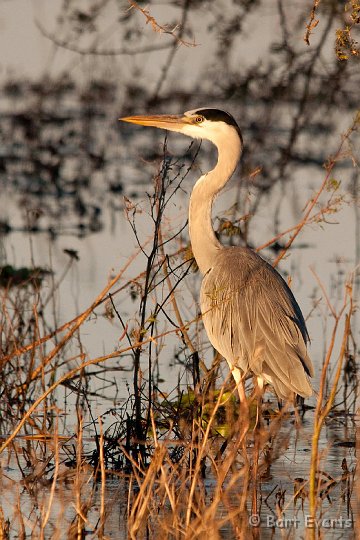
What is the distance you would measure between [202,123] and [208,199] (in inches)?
18.3

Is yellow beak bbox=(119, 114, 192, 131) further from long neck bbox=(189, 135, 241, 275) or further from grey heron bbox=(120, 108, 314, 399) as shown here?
long neck bbox=(189, 135, 241, 275)

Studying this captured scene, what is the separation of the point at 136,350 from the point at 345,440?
1318 millimetres

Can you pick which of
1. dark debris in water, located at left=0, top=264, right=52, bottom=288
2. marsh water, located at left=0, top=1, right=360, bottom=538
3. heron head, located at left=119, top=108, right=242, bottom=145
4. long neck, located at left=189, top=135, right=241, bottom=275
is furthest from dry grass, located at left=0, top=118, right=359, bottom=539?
dark debris in water, located at left=0, top=264, right=52, bottom=288

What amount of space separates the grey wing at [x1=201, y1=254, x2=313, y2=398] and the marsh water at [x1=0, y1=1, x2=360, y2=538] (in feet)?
0.76

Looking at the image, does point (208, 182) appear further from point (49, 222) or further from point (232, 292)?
point (49, 222)

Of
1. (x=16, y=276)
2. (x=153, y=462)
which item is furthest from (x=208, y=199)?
(x=153, y=462)

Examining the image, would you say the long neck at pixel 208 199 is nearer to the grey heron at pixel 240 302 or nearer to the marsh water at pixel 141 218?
the grey heron at pixel 240 302

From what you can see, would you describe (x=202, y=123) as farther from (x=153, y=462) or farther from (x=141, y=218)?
(x=141, y=218)

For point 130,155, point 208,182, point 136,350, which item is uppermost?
point 130,155

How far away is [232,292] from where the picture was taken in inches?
247

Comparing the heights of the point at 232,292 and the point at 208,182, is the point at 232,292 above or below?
below

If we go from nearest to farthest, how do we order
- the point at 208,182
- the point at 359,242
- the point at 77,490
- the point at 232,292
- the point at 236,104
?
the point at 77,490 < the point at 232,292 < the point at 208,182 < the point at 359,242 < the point at 236,104

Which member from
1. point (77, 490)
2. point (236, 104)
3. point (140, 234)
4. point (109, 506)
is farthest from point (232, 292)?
point (236, 104)

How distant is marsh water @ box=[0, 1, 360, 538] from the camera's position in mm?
5746
